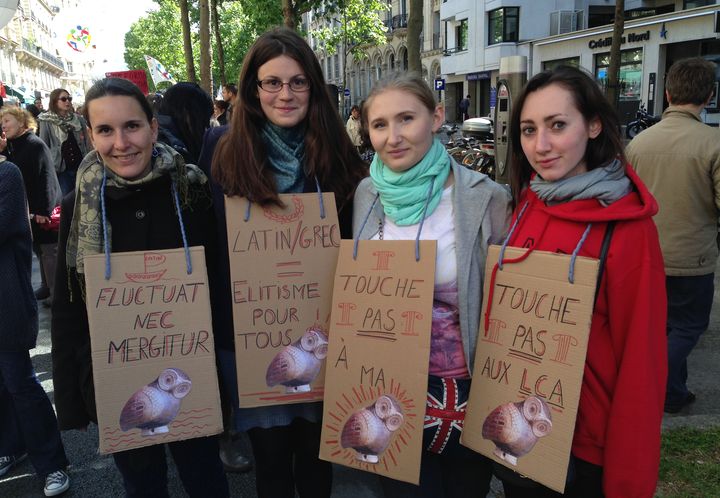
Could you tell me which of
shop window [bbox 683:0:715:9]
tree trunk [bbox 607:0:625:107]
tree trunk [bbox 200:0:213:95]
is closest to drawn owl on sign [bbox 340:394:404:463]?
tree trunk [bbox 607:0:625:107]

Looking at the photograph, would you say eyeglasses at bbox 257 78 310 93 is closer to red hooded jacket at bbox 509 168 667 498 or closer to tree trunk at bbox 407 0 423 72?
red hooded jacket at bbox 509 168 667 498

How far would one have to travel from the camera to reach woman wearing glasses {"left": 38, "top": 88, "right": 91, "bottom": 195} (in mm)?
6763

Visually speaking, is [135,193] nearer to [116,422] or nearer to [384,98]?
[116,422]

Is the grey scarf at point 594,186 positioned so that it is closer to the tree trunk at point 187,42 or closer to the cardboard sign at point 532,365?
the cardboard sign at point 532,365

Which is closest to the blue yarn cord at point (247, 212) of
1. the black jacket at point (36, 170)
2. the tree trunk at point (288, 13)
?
the black jacket at point (36, 170)

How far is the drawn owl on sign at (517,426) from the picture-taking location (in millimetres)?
1622

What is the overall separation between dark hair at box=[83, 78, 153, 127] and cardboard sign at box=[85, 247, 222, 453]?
56 cm

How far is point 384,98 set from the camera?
6.18 feet

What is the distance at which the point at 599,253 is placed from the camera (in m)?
1.59

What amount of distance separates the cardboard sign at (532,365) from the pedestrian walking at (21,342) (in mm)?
2186

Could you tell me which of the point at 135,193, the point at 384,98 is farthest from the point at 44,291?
the point at 384,98

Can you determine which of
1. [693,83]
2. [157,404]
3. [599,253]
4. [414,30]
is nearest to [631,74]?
[414,30]

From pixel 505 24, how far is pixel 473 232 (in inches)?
1242

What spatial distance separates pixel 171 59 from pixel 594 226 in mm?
47546
